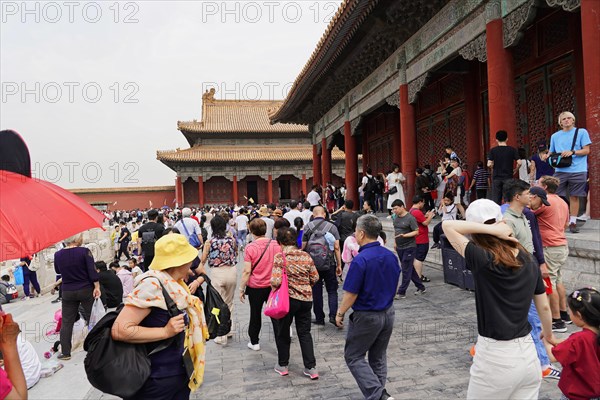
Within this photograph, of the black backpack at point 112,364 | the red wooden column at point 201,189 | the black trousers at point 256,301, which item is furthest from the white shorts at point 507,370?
the red wooden column at point 201,189

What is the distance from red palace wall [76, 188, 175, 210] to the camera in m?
39.7

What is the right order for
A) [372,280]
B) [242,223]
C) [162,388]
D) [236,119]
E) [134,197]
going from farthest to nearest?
[134,197] < [236,119] < [242,223] < [372,280] < [162,388]

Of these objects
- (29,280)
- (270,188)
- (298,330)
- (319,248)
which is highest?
(270,188)

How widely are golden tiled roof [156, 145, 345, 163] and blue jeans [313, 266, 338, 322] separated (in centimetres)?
2979

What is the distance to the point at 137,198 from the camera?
1576 inches

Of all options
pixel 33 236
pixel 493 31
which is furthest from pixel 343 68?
pixel 33 236

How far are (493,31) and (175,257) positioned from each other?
6622 millimetres

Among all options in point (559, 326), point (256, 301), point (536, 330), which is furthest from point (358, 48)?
point (536, 330)

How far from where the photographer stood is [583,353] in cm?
221

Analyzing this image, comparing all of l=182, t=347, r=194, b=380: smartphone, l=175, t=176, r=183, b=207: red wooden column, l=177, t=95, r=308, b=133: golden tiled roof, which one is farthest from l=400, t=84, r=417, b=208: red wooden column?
l=175, t=176, r=183, b=207: red wooden column

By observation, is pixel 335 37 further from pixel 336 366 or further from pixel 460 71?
pixel 336 366

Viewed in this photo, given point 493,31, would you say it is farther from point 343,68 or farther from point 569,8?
point 343,68

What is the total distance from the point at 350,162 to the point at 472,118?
531cm

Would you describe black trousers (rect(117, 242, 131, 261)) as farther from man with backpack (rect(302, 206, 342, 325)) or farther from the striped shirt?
the striped shirt
